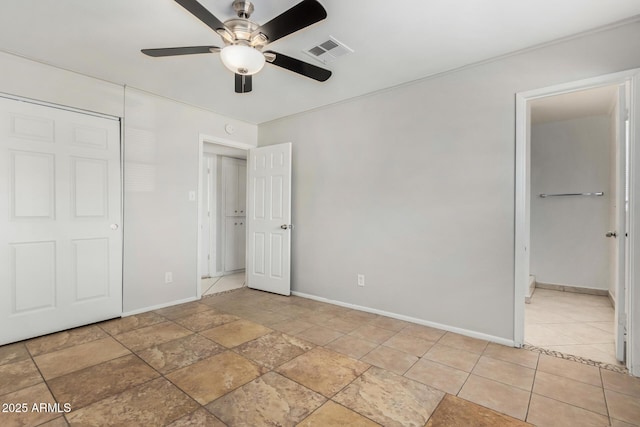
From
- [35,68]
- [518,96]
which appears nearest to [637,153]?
[518,96]

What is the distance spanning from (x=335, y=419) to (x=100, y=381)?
61.5 inches

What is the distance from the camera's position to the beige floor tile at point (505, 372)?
1992 mm

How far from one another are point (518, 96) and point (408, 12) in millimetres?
1216

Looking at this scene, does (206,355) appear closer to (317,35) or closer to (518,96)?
(317,35)

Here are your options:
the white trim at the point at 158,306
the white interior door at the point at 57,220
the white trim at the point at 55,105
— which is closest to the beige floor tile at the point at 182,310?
the white trim at the point at 158,306

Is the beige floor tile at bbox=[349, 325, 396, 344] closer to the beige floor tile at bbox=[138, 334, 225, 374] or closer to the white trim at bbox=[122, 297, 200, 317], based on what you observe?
the beige floor tile at bbox=[138, 334, 225, 374]

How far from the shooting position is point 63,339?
2650 mm

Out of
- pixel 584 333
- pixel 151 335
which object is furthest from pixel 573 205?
pixel 151 335

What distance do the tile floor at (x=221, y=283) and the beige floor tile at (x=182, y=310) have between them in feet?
1.60

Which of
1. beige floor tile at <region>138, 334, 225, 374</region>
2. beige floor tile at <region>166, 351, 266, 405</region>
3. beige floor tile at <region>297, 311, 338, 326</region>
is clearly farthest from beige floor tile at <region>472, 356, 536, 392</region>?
beige floor tile at <region>138, 334, 225, 374</region>

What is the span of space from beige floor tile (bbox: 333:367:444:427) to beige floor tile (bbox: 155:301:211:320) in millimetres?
2126

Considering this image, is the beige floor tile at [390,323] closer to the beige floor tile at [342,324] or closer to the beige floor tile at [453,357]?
the beige floor tile at [342,324]

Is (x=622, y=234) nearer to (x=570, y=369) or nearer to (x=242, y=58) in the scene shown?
(x=570, y=369)

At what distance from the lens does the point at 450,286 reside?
2.82 meters
